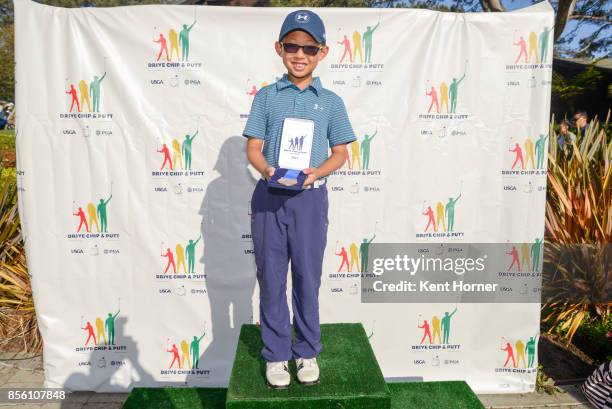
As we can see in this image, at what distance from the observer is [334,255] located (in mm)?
3744

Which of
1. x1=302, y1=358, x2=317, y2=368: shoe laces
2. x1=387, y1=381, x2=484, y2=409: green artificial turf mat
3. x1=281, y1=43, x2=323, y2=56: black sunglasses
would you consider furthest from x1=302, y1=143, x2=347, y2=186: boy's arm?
x1=387, y1=381, x2=484, y2=409: green artificial turf mat

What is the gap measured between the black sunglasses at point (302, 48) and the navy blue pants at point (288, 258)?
69 cm

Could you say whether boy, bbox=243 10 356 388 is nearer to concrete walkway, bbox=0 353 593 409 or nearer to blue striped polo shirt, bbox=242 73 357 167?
Answer: blue striped polo shirt, bbox=242 73 357 167

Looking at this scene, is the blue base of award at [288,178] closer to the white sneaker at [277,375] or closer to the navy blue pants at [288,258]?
the navy blue pants at [288,258]

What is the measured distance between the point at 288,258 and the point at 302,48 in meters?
1.11

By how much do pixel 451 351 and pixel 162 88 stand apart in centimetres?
322

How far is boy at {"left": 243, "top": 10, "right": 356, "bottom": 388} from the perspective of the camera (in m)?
2.31

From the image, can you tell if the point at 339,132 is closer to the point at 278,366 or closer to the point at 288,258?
the point at 288,258

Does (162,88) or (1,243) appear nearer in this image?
(162,88)

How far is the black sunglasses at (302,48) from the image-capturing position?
7.49ft

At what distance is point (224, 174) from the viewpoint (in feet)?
12.0

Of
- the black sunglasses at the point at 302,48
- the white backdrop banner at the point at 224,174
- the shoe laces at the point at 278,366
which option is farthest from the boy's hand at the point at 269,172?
the white backdrop banner at the point at 224,174

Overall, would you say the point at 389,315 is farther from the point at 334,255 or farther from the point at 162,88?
the point at 162,88

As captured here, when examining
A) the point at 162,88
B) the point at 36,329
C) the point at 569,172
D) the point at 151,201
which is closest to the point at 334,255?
the point at 151,201
